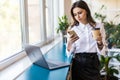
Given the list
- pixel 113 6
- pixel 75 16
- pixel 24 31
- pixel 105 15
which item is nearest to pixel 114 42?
pixel 105 15

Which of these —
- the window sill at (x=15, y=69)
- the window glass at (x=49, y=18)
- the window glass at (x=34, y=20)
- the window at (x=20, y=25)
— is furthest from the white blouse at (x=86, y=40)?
the window glass at (x=49, y=18)

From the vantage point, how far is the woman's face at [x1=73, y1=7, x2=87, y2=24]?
157cm

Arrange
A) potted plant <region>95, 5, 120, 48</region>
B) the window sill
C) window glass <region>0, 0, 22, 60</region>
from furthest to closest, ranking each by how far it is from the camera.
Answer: potted plant <region>95, 5, 120, 48</region> < window glass <region>0, 0, 22, 60</region> < the window sill

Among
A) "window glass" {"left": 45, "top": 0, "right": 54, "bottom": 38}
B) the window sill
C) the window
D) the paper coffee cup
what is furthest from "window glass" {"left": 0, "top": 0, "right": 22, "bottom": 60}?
"window glass" {"left": 45, "top": 0, "right": 54, "bottom": 38}

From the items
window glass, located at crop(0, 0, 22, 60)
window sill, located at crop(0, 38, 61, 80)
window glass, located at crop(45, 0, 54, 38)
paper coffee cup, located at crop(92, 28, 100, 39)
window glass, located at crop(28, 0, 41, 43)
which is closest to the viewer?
paper coffee cup, located at crop(92, 28, 100, 39)

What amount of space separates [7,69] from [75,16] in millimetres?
803

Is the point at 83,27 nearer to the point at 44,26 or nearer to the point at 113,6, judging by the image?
the point at 44,26

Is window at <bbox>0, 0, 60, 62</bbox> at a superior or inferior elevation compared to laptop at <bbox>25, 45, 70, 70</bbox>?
superior

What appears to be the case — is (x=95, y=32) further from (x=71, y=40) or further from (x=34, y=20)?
(x=34, y=20)

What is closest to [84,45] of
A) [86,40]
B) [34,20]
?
[86,40]

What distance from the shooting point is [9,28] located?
217 centimetres

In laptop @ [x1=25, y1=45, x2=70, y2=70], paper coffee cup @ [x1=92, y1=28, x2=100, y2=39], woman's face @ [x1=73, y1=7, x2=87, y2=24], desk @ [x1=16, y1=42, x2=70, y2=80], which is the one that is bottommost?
desk @ [x1=16, y1=42, x2=70, y2=80]

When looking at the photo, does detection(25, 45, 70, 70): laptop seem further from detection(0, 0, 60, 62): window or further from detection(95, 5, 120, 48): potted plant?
detection(95, 5, 120, 48): potted plant

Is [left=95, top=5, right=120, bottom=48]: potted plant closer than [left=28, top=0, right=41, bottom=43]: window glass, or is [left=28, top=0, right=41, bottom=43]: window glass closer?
[left=28, top=0, right=41, bottom=43]: window glass
